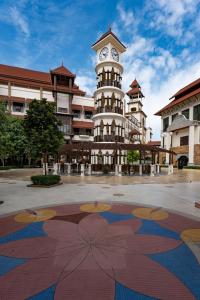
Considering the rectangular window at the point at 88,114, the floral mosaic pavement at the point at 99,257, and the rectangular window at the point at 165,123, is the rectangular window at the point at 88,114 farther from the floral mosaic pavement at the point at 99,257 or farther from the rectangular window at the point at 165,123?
the floral mosaic pavement at the point at 99,257

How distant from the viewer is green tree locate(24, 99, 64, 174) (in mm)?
13961

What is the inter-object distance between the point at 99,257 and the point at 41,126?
11.9m

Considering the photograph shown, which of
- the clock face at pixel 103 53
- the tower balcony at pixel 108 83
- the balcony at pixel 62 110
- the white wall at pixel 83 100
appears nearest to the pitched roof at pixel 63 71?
the white wall at pixel 83 100

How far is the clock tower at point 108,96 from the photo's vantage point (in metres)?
30.9

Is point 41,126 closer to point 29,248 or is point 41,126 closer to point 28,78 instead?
point 29,248

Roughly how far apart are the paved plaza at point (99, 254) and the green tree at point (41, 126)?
7278 millimetres

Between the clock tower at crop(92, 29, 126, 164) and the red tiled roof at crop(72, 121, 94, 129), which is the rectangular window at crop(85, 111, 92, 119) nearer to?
the red tiled roof at crop(72, 121, 94, 129)

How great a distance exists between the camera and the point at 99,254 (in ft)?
13.7

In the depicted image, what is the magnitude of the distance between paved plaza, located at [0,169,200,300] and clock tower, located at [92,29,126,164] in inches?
920

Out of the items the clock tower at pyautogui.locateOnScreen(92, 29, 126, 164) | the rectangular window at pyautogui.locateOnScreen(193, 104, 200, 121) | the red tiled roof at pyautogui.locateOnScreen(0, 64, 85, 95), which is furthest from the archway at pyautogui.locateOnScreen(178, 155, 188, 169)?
the red tiled roof at pyautogui.locateOnScreen(0, 64, 85, 95)

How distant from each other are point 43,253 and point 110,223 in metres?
2.50

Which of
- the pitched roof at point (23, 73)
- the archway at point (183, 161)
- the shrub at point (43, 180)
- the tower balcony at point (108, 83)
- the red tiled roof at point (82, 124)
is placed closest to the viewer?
the shrub at point (43, 180)

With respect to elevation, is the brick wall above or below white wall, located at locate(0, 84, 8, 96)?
below

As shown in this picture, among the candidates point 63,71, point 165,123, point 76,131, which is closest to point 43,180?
point 76,131
